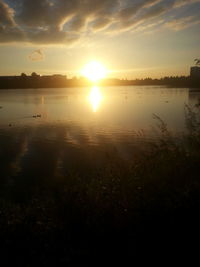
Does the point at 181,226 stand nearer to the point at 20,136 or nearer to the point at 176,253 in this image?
the point at 176,253

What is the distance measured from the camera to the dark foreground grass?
7.79m

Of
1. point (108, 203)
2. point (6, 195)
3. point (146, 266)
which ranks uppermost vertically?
point (108, 203)

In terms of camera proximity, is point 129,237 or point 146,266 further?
point 129,237

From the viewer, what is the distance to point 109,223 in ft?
29.5

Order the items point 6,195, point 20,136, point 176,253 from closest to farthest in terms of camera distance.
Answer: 1. point 176,253
2. point 6,195
3. point 20,136

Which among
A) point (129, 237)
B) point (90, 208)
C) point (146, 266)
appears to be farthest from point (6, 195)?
point (146, 266)

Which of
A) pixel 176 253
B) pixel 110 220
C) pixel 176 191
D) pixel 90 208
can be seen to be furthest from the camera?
pixel 176 191

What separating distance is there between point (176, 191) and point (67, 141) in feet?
63.7

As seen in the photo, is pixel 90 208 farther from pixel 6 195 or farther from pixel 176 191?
pixel 6 195

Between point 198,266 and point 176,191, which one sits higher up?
point 176,191

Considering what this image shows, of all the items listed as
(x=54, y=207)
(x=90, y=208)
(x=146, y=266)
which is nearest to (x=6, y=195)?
(x=54, y=207)

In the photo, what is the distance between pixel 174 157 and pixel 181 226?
584cm

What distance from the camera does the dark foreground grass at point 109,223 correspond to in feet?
25.6

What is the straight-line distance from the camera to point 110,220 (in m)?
9.09
